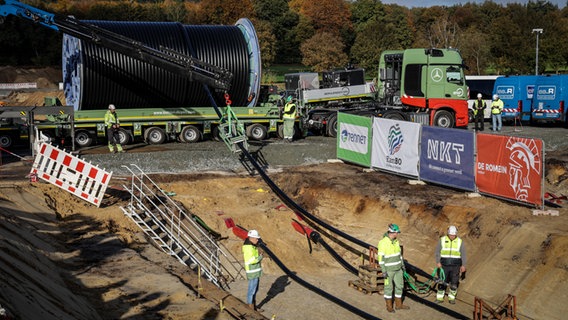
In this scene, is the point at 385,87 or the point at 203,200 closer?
the point at 203,200

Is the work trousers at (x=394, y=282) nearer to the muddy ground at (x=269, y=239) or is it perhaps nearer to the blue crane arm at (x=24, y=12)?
the muddy ground at (x=269, y=239)

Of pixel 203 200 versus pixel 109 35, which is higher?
pixel 109 35

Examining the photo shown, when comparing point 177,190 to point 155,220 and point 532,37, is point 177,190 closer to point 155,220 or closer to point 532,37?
point 155,220

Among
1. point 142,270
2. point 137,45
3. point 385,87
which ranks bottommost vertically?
point 142,270

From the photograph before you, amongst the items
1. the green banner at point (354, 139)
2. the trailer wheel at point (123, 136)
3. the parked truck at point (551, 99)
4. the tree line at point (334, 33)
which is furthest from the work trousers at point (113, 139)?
the tree line at point (334, 33)

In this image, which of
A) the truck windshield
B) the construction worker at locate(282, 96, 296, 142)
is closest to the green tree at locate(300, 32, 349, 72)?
the truck windshield

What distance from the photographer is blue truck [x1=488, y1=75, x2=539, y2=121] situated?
34000mm

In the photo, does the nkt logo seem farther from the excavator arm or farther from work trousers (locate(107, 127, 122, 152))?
work trousers (locate(107, 127, 122, 152))

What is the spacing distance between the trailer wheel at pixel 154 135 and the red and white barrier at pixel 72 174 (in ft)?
29.2

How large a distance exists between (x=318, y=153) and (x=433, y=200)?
786 cm

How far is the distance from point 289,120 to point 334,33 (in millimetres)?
50078

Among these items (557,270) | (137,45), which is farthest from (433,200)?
(137,45)

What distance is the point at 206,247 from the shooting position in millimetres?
17000

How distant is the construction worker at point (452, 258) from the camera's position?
13359 millimetres
